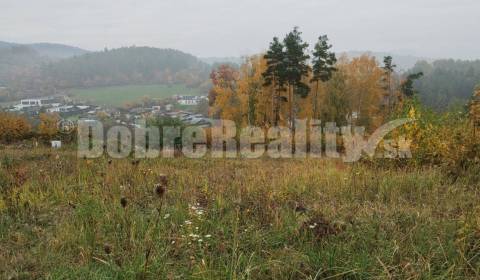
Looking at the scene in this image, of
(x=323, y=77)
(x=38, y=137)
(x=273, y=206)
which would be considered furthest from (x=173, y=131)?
(x=323, y=77)

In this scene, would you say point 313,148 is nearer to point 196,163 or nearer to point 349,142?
point 349,142

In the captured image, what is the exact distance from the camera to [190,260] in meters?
2.96

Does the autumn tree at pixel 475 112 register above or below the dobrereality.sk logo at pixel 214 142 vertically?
above

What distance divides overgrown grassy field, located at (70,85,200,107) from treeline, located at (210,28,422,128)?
37447 millimetres

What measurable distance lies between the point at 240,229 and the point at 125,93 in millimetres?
80642

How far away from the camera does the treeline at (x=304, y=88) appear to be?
25.9m

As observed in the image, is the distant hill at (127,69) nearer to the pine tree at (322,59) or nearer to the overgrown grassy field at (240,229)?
the pine tree at (322,59)

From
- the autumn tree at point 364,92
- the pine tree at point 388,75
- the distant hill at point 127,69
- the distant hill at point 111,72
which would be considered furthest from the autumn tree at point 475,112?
the distant hill at point 127,69

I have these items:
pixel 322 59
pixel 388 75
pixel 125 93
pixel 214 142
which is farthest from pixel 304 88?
pixel 125 93

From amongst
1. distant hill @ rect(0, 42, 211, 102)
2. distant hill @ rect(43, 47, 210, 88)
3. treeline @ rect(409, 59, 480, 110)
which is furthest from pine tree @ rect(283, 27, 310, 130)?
distant hill @ rect(43, 47, 210, 88)

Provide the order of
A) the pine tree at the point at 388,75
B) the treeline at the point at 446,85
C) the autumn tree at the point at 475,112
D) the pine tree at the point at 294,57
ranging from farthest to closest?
the treeline at the point at 446,85 < the pine tree at the point at 388,75 < the pine tree at the point at 294,57 < the autumn tree at the point at 475,112

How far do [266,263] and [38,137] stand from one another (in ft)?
53.5

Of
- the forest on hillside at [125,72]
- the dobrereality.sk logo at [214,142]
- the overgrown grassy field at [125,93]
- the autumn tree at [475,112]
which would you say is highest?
the forest on hillside at [125,72]

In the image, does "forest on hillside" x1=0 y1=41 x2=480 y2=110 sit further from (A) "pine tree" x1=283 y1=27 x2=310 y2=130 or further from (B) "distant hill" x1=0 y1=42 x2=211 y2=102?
(A) "pine tree" x1=283 y1=27 x2=310 y2=130
